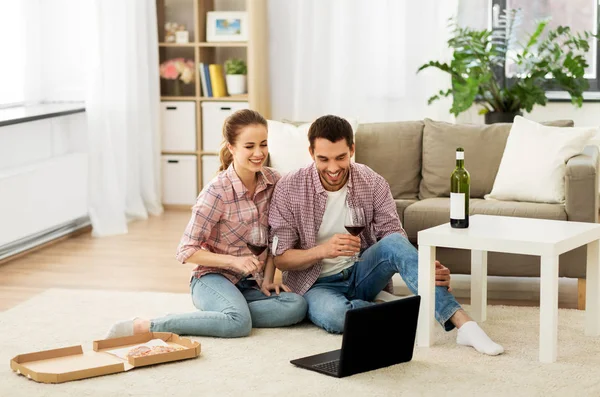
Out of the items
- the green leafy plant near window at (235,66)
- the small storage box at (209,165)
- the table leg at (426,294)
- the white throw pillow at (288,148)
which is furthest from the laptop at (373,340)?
the green leafy plant near window at (235,66)

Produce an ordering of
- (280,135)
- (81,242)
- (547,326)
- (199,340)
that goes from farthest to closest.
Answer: (81,242), (280,135), (199,340), (547,326)

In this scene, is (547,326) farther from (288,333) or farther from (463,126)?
(463,126)

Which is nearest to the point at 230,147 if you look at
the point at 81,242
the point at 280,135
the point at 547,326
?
the point at 280,135

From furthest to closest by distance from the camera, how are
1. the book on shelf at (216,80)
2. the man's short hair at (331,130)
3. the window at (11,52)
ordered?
1. the book on shelf at (216,80)
2. the window at (11,52)
3. the man's short hair at (331,130)

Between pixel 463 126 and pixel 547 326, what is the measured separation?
1.79 m

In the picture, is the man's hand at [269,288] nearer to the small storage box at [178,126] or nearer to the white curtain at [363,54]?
the white curtain at [363,54]

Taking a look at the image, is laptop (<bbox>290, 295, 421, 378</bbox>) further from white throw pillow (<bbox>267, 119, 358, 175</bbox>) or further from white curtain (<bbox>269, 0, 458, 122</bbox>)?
Answer: white curtain (<bbox>269, 0, 458, 122</bbox>)

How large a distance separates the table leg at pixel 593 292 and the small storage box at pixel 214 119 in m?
3.52

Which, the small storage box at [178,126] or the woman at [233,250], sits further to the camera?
the small storage box at [178,126]

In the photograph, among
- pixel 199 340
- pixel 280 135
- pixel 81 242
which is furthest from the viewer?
pixel 81 242

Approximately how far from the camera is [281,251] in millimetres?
3734

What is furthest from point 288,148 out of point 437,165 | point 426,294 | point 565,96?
point 565,96

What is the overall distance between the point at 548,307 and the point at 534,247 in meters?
0.21

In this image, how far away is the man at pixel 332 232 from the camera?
360 cm
